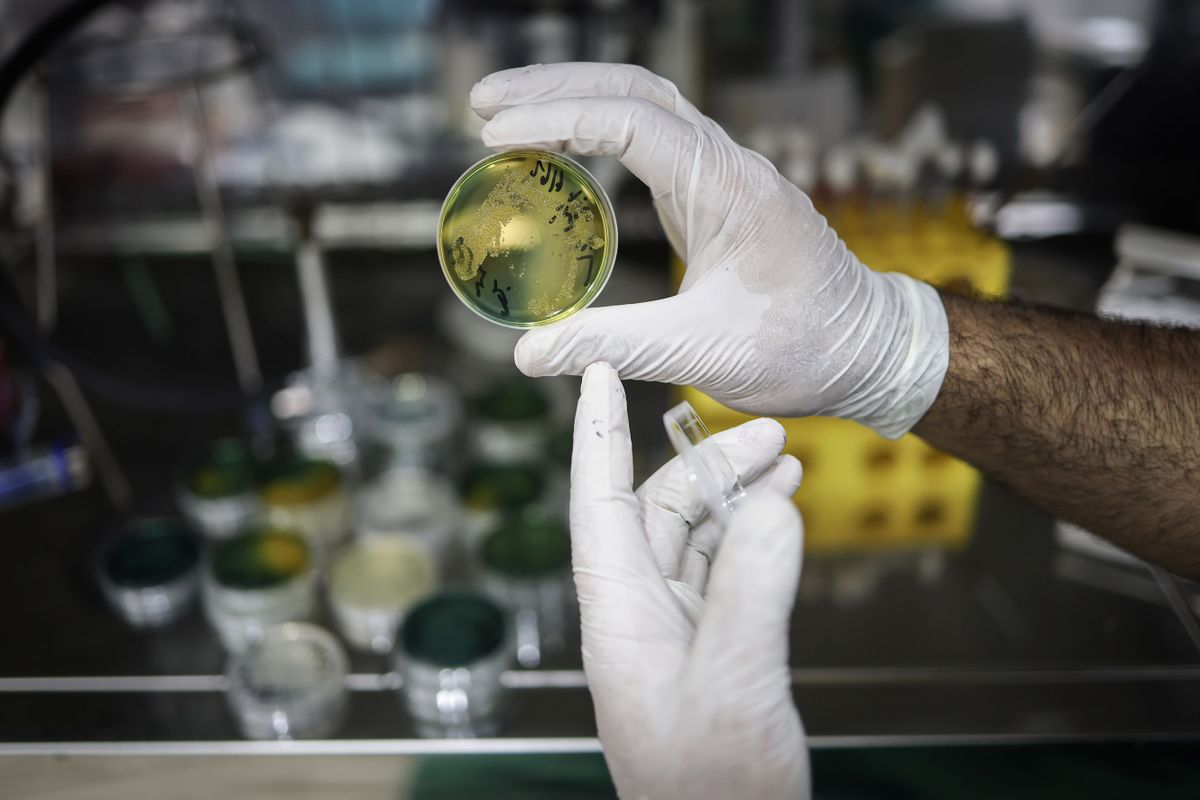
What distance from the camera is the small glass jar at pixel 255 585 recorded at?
148 centimetres

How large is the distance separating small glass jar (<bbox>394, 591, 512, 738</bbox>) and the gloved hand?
1.45 feet

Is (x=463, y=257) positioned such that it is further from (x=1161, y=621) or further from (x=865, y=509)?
(x=1161, y=621)

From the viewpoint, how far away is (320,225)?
2758 mm

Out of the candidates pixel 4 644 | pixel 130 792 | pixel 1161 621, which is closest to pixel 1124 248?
pixel 1161 621

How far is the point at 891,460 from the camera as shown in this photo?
1807 mm

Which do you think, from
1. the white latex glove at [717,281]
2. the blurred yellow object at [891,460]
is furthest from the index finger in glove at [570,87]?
the blurred yellow object at [891,460]

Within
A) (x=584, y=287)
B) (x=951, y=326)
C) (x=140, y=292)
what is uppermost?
(x=584, y=287)

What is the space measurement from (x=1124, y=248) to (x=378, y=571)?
5.30 feet

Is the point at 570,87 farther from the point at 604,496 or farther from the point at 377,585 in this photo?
the point at 377,585

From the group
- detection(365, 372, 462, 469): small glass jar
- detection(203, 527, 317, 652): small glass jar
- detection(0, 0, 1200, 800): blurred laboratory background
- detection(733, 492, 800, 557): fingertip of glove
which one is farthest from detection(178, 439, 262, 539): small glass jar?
detection(733, 492, 800, 557): fingertip of glove

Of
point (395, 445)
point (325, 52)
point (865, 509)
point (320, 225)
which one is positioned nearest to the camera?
point (865, 509)

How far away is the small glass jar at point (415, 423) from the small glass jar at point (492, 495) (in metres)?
0.20

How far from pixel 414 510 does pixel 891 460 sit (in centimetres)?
97

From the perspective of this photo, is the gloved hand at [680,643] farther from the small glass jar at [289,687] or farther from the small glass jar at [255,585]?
the small glass jar at [255,585]
